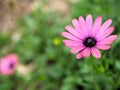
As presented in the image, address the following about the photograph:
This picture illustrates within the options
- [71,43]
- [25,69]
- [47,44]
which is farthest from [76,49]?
[25,69]

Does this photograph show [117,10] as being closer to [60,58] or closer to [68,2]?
[60,58]

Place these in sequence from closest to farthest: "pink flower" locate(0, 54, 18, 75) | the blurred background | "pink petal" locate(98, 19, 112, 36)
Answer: "pink petal" locate(98, 19, 112, 36), the blurred background, "pink flower" locate(0, 54, 18, 75)

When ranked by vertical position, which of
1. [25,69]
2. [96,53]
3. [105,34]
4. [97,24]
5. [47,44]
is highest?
[47,44]

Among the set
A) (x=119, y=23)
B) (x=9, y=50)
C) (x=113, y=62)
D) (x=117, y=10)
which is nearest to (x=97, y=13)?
(x=117, y=10)

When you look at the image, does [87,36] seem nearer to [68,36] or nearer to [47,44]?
[68,36]

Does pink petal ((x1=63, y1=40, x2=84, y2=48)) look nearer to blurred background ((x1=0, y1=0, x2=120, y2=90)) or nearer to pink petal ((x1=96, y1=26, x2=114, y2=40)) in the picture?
pink petal ((x1=96, y1=26, x2=114, y2=40))

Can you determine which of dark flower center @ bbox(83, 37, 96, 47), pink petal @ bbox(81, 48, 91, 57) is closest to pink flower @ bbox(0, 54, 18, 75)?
dark flower center @ bbox(83, 37, 96, 47)

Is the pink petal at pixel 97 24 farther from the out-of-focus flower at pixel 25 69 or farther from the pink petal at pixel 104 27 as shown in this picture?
the out-of-focus flower at pixel 25 69

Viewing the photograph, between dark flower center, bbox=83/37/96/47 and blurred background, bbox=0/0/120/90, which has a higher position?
blurred background, bbox=0/0/120/90

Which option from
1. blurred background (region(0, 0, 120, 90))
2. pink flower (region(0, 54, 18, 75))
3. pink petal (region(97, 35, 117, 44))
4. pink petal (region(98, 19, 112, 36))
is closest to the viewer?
pink petal (region(97, 35, 117, 44))
